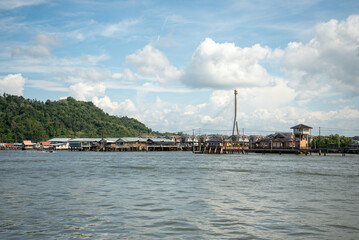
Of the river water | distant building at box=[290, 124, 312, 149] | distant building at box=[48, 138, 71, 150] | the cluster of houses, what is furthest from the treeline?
the river water

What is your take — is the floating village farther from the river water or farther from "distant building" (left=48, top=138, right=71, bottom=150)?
the river water

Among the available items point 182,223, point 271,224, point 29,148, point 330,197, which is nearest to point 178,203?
point 182,223

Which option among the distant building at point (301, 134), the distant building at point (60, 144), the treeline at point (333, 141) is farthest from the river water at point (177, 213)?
the distant building at point (60, 144)

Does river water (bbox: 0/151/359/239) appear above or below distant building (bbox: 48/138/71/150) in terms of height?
above

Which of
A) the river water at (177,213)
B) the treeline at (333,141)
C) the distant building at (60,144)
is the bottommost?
the distant building at (60,144)

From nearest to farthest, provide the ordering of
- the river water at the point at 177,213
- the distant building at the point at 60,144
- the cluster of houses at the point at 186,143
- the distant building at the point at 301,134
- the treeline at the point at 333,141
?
1. the river water at the point at 177,213
2. the distant building at the point at 301,134
3. the cluster of houses at the point at 186,143
4. the treeline at the point at 333,141
5. the distant building at the point at 60,144

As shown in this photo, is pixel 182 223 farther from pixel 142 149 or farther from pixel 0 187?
pixel 142 149

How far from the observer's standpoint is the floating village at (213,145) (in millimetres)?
115375

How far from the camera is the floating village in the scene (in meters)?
115

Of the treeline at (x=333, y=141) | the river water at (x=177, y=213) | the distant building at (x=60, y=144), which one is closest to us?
the river water at (x=177, y=213)

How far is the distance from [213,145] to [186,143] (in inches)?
1710

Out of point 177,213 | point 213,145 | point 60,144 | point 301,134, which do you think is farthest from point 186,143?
point 177,213

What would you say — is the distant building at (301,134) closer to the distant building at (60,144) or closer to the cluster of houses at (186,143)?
the cluster of houses at (186,143)

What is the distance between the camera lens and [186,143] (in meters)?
174
